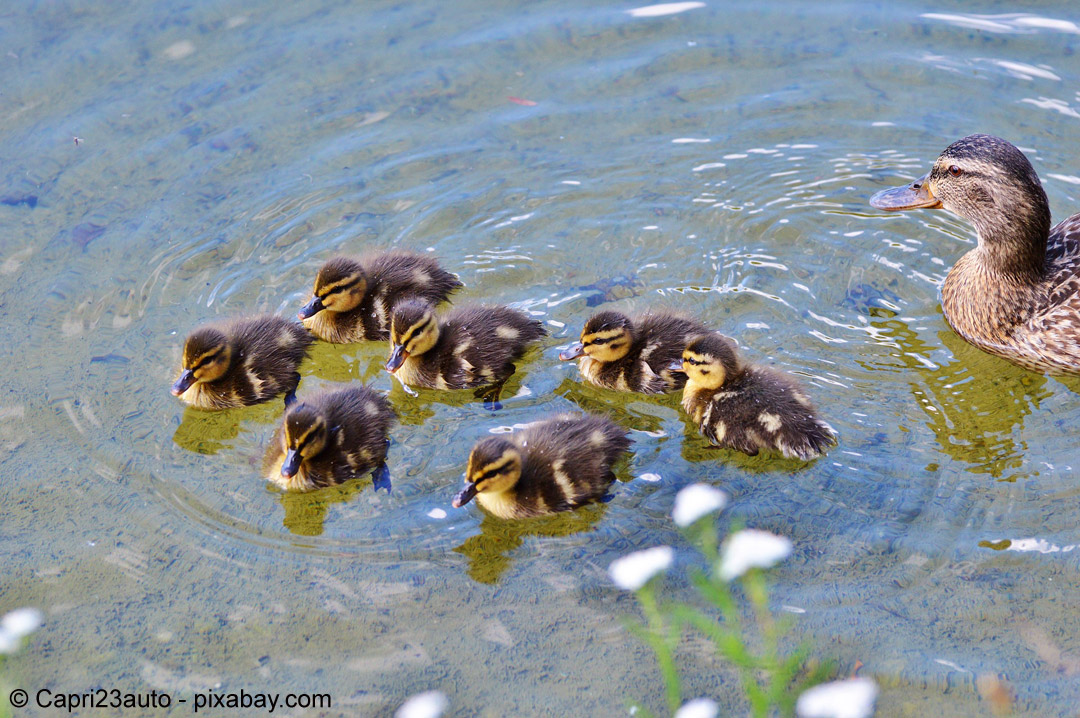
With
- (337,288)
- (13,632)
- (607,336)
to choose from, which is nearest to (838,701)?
(607,336)

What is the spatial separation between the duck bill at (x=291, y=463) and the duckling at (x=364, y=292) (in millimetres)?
732

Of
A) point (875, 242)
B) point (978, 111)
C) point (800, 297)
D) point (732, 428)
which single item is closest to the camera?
point (732, 428)

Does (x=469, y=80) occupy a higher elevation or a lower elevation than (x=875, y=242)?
higher

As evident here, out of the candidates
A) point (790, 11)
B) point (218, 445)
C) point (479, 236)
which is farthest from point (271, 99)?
point (790, 11)

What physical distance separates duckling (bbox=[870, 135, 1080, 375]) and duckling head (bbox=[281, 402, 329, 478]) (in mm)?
2355

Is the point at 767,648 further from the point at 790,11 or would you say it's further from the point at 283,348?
the point at 790,11

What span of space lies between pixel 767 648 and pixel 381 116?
3324 millimetres

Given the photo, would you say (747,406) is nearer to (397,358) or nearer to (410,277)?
(397,358)

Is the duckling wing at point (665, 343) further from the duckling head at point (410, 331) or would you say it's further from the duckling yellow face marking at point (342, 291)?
the duckling yellow face marking at point (342, 291)

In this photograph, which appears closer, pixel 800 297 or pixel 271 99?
pixel 800 297

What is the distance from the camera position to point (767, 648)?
2709 millimetres

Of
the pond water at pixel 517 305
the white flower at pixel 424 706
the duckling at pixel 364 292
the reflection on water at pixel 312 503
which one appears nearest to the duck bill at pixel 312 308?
the duckling at pixel 364 292

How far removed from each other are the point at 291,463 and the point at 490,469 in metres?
0.61

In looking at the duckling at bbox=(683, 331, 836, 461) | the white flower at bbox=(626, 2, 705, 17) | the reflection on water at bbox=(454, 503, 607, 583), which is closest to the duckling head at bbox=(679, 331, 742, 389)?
the duckling at bbox=(683, 331, 836, 461)
